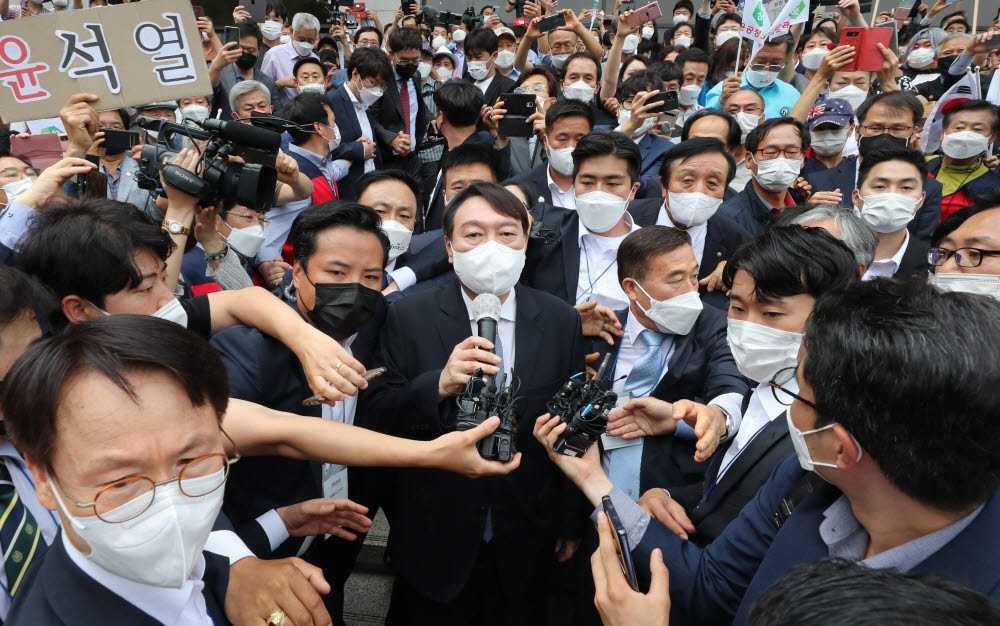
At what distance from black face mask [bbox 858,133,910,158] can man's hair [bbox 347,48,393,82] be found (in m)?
4.52

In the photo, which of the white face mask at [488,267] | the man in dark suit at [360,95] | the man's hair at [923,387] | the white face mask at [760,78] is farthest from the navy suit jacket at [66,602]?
the white face mask at [760,78]

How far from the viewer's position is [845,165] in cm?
494

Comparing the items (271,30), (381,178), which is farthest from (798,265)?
(271,30)

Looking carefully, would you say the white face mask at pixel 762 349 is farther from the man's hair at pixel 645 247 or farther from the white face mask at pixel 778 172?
the white face mask at pixel 778 172

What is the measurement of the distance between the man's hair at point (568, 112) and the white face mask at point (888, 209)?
6.38 feet

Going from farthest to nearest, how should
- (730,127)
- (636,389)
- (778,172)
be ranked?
(730,127) < (778,172) < (636,389)

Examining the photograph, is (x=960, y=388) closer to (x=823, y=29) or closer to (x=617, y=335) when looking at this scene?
(x=617, y=335)

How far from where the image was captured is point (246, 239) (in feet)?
12.1

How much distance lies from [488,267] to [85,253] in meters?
1.49

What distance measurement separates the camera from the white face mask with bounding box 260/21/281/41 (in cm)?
1045

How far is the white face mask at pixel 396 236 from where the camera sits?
3689 millimetres

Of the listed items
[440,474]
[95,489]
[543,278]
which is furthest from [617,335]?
[95,489]

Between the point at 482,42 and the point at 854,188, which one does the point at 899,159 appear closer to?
the point at 854,188

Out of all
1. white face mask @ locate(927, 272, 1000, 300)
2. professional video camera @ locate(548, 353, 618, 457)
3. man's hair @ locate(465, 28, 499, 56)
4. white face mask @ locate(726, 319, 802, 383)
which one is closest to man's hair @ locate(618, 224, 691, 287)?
white face mask @ locate(726, 319, 802, 383)
